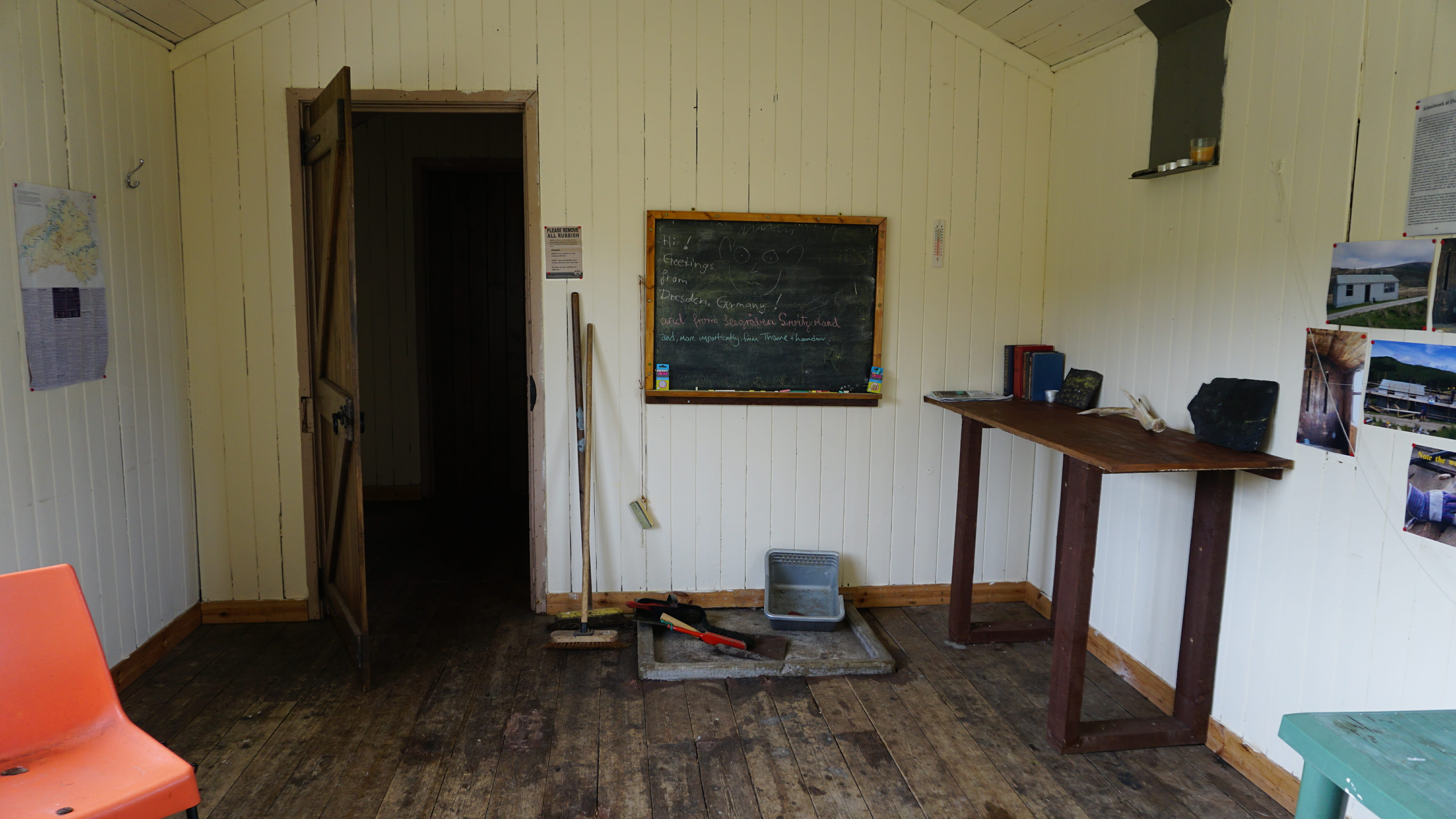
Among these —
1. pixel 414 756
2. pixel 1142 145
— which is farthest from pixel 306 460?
pixel 1142 145

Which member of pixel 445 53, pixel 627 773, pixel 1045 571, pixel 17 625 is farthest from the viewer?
pixel 1045 571

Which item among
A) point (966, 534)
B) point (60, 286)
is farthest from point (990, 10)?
point (60, 286)

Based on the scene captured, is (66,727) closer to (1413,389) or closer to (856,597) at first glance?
(856,597)

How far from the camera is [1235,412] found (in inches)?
99.1

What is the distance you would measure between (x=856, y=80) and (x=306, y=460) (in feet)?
9.43

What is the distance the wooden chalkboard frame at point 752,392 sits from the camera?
11.6ft

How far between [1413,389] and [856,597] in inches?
90.7

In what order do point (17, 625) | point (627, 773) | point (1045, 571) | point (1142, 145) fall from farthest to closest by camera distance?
point (1045, 571)
point (1142, 145)
point (627, 773)
point (17, 625)

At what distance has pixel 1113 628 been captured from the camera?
129 inches

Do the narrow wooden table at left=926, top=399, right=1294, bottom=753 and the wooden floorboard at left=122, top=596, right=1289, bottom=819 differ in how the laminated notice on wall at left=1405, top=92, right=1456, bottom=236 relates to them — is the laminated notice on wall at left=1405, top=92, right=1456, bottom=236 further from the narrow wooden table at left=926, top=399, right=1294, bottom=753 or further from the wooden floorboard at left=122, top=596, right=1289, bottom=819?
the wooden floorboard at left=122, top=596, right=1289, bottom=819

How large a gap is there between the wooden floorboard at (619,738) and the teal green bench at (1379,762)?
1111mm

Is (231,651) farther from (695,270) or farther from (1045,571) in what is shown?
(1045,571)

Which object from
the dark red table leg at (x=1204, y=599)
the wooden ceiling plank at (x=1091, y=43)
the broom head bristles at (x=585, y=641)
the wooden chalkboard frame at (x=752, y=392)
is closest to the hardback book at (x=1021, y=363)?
the wooden chalkboard frame at (x=752, y=392)

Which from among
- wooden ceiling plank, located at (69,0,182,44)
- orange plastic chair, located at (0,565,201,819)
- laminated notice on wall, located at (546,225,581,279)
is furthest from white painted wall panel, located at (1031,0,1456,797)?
wooden ceiling plank, located at (69,0,182,44)
